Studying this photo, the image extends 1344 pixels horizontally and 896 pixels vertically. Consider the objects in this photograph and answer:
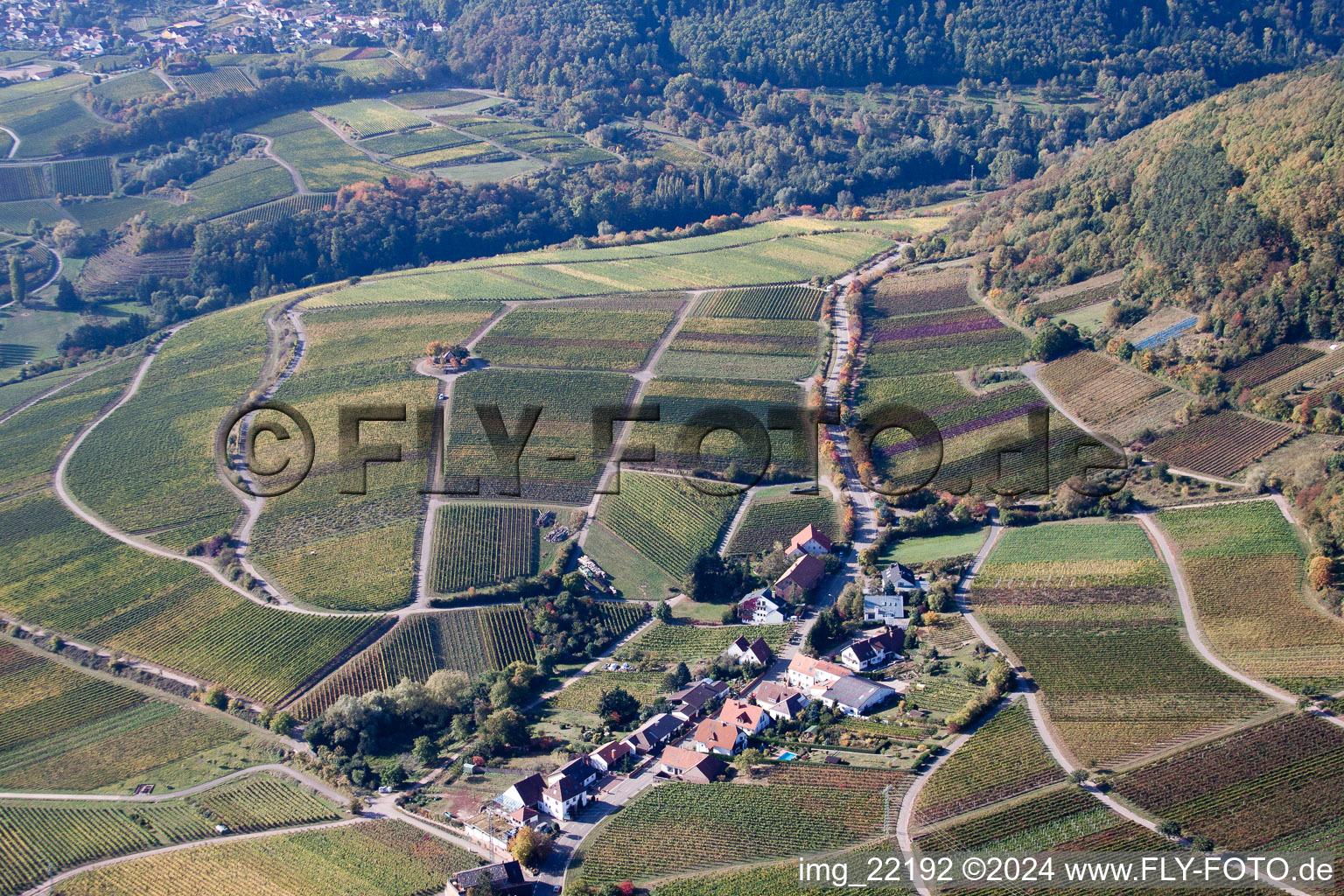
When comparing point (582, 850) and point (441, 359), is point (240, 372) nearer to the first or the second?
point (441, 359)

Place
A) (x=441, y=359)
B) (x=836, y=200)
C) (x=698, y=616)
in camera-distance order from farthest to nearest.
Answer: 1. (x=836, y=200)
2. (x=441, y=359)
3. (x=698, y=616)

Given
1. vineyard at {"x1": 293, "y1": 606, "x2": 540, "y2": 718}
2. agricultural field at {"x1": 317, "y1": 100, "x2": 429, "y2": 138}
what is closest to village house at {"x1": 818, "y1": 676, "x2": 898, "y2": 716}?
vineyard at {"x1": 293, "y1": 606, "x2": 540, "y2": 718}

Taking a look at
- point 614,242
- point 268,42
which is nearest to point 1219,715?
point 614,242

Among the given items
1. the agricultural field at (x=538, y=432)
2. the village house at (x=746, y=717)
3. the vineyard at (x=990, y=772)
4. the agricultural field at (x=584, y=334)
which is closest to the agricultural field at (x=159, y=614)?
the agricultural field at (x=538, y=432)

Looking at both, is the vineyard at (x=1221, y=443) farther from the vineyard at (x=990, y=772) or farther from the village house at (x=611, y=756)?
the village house at (x=611, y=756)

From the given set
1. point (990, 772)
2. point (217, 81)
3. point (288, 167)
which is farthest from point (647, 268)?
point (990, 772)

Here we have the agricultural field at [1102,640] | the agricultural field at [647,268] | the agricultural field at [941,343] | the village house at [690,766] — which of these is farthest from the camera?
the agricultural field at [647,268]
